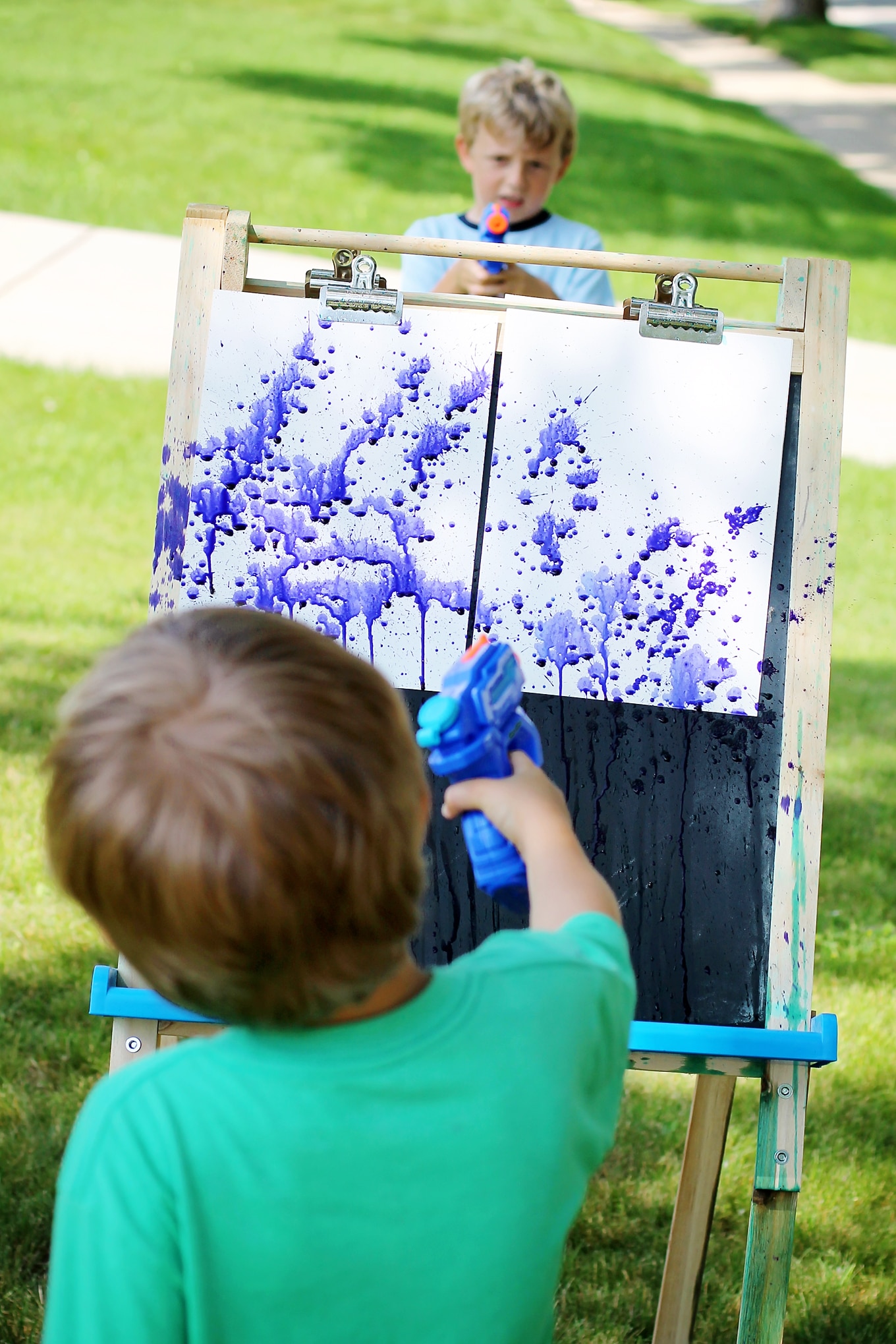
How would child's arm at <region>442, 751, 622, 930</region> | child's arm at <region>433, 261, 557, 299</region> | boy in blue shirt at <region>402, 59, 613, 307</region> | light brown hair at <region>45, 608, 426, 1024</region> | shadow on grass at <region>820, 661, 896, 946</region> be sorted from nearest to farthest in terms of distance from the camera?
light brown hair at <region>45, 608, 426, 1024</region>
child's arm at <region>442, 751, 622, 930</region>
child's arm at <region>433, 261, 557, 299</region>
boy in blue shirt at <region>402, 59, 613, 307</region>
shadow on grass at <region>820, 661, 896, 946</region>

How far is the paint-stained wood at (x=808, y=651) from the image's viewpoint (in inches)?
69.1

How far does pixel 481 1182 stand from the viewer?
0.94 m

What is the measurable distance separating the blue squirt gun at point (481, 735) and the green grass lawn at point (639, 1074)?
4.12 feet

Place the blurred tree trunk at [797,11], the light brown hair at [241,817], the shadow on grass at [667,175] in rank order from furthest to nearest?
1. the blurred tree trunk at [797,11]
2. the shadow on grass at [667,175]
3. the light brown hair at [241,817]

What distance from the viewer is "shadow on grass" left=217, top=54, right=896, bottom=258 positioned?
33.7ft

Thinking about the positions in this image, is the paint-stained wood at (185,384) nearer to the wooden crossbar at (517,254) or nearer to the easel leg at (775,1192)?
the wooden crossbar at (517,254)

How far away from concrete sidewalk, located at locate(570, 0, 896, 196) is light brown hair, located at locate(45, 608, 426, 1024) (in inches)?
518

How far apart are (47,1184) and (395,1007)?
5.10 feet

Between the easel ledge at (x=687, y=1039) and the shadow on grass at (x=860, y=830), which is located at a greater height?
the shadow on grass at (x=860, y=830)

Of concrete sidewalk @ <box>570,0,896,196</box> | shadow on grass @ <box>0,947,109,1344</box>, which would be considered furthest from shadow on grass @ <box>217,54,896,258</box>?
shadow on grass @ <box>0,947,109,1344</box>

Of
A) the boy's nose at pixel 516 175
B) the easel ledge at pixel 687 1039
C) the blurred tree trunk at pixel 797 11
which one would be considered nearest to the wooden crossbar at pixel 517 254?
the easel ledge at pixel 687 1039

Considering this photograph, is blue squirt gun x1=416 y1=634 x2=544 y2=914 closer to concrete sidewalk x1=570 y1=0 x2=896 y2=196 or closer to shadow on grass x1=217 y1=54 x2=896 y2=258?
shadow on grass x1=217 y1=54 x2=896 y2=258

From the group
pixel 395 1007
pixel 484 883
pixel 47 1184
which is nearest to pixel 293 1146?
pixel 395 1007

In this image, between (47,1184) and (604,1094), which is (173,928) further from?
(47,1184)
